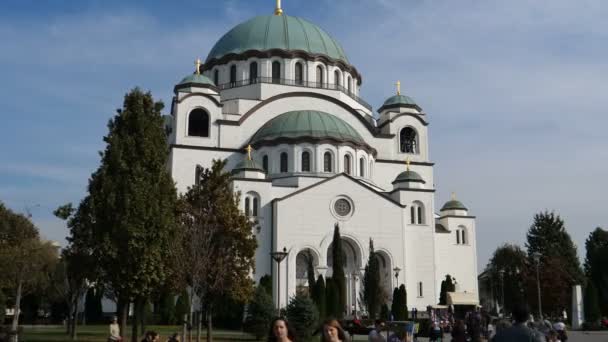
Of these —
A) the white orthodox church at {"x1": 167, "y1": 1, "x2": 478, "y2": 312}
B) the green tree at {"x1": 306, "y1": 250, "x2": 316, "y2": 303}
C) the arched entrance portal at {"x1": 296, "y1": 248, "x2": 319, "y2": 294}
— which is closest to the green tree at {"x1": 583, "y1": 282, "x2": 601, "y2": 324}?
the white orthodox church at {"x1": 167, "y1": 1, "x2": 478, "y2": 312}

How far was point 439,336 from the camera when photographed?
23344 millimetres

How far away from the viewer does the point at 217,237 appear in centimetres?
2634

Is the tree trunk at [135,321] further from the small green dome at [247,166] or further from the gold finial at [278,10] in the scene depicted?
the gold finial at [278,10]

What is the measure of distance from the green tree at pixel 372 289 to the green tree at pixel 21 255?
1794cm

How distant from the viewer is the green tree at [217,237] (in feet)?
83.9

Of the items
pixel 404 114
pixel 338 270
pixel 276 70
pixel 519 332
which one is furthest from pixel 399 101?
pixel 519 332

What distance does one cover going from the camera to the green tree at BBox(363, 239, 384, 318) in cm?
3972

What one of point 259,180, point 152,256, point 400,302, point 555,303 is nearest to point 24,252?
point 259,180

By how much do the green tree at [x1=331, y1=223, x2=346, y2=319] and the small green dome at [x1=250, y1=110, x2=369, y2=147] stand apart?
24.4 feet

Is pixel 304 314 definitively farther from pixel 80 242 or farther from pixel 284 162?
pixel 284 162

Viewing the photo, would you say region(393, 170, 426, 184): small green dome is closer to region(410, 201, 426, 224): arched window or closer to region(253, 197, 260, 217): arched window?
region(410, 201, 426, 224): arched window

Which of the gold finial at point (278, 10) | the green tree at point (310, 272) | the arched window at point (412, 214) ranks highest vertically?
the gold finial at point (278, 10)

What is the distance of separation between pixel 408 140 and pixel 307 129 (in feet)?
33.5

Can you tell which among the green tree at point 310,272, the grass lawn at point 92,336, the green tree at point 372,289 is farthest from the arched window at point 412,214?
the grass lawn at point 92,336
